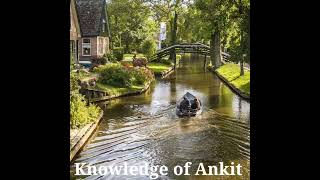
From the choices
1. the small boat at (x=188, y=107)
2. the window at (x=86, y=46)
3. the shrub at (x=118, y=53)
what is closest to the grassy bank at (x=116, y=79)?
the small boat at (x=188, y=107)

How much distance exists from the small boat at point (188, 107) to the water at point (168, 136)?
1.38 ft

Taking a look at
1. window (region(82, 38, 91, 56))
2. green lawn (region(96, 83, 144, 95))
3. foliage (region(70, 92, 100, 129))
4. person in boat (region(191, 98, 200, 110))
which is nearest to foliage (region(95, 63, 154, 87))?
green lawn (region(96, 83, 144, 95))

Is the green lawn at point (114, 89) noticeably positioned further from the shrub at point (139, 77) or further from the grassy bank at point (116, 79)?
the shrub at point (139, 77)

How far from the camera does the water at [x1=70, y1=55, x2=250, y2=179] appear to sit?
14.2m

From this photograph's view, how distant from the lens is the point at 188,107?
72.8ft

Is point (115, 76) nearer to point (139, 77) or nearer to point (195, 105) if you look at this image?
point (139, 77)

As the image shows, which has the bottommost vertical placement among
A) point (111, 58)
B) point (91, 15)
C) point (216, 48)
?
point (111, 58)

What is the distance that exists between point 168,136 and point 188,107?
15.4 feet

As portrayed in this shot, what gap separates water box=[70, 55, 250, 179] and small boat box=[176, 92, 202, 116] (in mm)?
419

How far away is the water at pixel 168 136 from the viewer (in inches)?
561

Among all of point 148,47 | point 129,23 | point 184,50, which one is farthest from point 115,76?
point 184,50

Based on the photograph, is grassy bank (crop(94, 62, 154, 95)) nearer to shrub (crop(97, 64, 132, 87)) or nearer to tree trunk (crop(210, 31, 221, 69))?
shrub (crop(97, 64, 132, 87))
